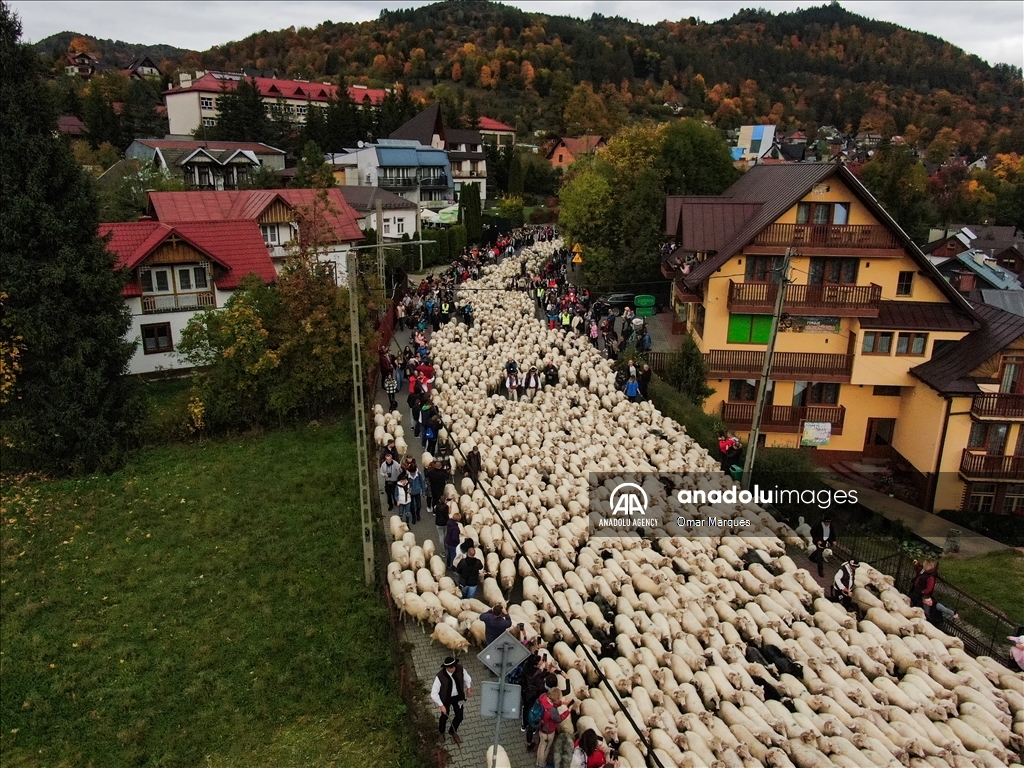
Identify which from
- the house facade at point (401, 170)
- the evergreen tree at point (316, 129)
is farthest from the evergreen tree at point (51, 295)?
the evergreen tree at point (316, 129)

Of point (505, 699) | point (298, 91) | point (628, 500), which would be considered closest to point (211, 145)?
point (298, 91)

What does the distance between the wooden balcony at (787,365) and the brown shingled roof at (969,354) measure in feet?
8.41

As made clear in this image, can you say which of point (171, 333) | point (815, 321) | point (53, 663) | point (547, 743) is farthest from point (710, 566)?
point (171, 333)

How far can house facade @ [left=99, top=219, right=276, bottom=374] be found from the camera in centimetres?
2830

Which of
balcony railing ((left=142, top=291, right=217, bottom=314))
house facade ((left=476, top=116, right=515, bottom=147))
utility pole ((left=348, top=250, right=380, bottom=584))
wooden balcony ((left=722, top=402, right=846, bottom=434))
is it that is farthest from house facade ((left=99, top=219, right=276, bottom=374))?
house facade ((left=476, top=116, right=515, bottom=147))

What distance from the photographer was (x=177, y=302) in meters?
29.5

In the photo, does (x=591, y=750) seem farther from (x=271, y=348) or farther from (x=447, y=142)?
(x=447, y=142)

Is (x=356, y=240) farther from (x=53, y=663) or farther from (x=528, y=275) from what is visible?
(x=53, y=663)

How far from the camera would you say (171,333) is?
29.5 m

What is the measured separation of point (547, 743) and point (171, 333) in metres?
24.7

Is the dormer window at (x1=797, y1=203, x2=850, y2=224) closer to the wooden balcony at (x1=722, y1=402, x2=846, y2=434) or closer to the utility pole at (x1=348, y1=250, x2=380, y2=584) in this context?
the wooden balcony at (x1=722, y1=402, x2=846, y2=434)

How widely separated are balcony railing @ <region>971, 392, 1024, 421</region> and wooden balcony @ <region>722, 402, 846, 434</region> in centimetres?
516

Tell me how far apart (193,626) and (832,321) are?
973 inches

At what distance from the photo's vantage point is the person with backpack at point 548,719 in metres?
10.8
